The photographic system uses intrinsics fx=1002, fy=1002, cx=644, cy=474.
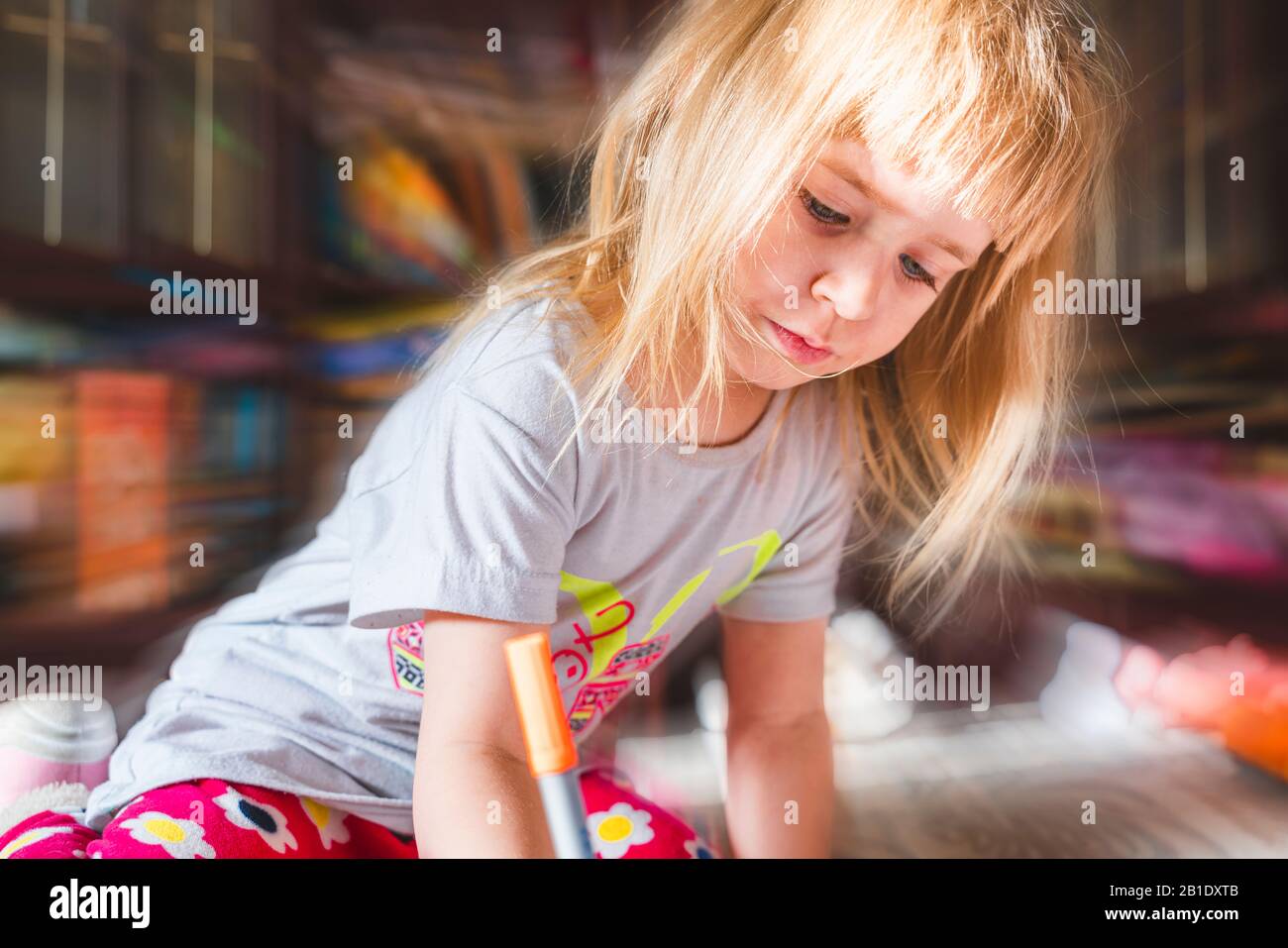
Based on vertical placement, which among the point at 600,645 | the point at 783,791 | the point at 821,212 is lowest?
the point at 783,791

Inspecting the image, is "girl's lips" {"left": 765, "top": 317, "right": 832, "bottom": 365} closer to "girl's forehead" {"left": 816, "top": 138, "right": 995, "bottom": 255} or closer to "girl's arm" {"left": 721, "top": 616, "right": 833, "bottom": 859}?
"girl's forehead" {"left": 816, "top": 138, "right": 995, "bottom": 255}

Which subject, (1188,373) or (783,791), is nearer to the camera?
(783,791)

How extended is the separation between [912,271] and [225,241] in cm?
57

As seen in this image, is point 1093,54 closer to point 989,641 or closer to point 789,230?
point 789,230

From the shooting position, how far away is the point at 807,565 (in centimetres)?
62

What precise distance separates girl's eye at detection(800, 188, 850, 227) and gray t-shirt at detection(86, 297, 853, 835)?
0.40 ft

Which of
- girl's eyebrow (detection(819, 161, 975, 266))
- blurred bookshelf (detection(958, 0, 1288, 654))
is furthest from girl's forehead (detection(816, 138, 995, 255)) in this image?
blurred bookshelf (detection(958, 0, 1288, 654))

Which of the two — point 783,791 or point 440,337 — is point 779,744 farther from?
point 440,337

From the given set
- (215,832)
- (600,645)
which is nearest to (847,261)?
(600,645)

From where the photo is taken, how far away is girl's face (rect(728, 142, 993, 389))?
17.9 inches

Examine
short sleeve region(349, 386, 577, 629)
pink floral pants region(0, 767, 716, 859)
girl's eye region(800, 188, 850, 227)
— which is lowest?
pink floral pants region(0, 767, 716, 859)

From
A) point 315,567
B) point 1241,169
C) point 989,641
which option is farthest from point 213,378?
point 1241,169

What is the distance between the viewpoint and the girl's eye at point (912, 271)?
478 millimetres
